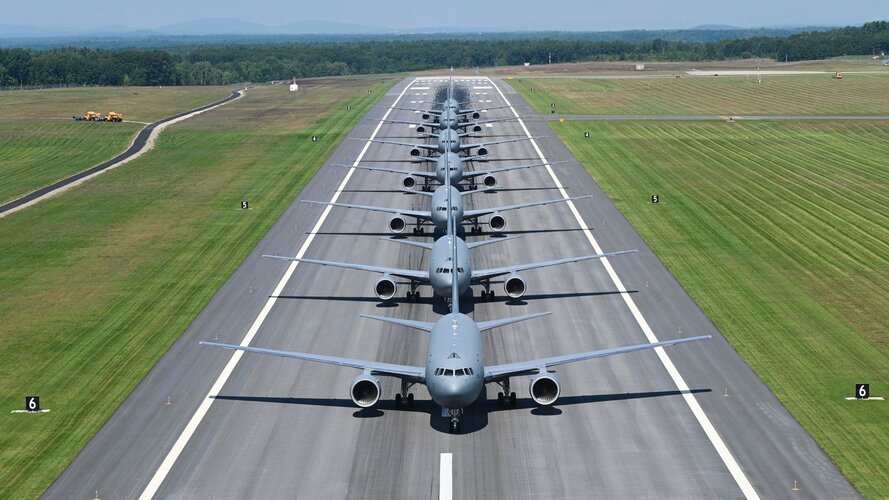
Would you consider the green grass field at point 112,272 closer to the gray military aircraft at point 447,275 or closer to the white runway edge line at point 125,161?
the white runway edge line at point 125,161

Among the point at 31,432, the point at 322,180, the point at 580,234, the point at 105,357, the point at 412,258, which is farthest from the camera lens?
the point at 322,180

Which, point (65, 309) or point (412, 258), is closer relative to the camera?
point (65, 309)

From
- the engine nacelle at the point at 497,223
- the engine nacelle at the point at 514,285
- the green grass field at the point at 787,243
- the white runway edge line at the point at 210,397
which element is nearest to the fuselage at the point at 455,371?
the white runway edge line at the point at 210,397

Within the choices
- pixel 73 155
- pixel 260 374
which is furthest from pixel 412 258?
pixel 73 155

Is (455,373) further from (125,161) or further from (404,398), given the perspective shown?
(125,161)

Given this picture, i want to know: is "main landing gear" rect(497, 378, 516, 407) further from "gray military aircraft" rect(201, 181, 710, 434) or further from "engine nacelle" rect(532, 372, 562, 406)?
"engine nacelle" rect(532, 372, 562, 406)

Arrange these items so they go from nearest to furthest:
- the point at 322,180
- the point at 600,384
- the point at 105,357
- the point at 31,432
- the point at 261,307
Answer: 1. the point at 31,432
2. the point at 600,384
3. the point at 105,357
4. the point at 261,307
5. the point at 322,180

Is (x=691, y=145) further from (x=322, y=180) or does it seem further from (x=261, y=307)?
(x=261, y=307)
